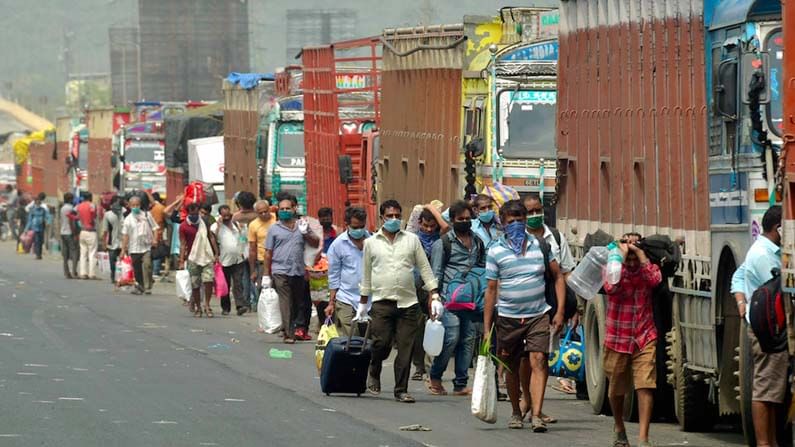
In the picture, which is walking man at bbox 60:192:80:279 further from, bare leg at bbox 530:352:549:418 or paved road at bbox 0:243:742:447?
bare leg at bbox 530:352:549:418

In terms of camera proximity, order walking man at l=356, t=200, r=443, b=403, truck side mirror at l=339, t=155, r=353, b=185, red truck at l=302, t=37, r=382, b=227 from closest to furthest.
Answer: walking man at l=356, t=200, r=443, b=403
truck side mirror at l=339, t=155, r=353, b=185
red truck at l=302, t=37, r=382, b=227

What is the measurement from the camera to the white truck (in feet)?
139

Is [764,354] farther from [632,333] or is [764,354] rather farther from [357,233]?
[357,233]

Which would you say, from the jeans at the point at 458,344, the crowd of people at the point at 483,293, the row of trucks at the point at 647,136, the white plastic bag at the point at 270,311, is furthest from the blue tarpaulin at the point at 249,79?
the jeans at the point at 458,344

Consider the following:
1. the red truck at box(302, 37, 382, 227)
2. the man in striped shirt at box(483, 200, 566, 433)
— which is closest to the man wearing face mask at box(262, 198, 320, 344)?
the red truck at box(302, 37, 382, 227)

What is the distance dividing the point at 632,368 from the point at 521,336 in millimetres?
1272

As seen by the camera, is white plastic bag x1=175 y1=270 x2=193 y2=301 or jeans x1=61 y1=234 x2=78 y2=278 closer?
white plastic bag x1=175 y1=270 x2=193 y2=301

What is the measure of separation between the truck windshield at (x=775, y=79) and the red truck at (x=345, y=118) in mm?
17505

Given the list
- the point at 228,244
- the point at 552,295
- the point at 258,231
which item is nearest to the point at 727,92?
the point at 552,295

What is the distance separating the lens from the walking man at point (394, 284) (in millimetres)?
15203

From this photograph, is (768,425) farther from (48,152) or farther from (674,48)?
(48,152)

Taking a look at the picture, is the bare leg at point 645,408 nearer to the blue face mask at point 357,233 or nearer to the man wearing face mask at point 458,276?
the man wearing face mask at point 458,276

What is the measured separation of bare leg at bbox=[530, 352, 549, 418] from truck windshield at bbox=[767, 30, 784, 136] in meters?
2.55

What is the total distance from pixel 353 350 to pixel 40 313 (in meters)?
12.1
